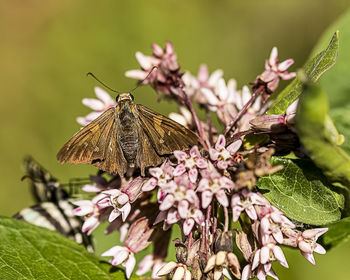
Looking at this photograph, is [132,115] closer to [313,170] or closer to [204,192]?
[204,192]

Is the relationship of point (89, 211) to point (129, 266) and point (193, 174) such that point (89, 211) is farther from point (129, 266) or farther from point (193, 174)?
point (193, 174)

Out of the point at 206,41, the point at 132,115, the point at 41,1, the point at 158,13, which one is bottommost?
the point at 132,115

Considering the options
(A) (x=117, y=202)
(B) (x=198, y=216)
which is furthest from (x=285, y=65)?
(A) (x=117, y=202)

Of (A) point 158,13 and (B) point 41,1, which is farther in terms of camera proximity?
(B) point 41,1

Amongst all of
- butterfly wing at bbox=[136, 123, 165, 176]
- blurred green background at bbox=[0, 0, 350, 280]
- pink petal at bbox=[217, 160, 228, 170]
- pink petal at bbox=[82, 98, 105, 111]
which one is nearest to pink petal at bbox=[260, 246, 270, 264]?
pink petal at bbox=[217, 160, 228, 170]

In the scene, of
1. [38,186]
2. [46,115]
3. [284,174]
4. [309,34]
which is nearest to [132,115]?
[284,174]

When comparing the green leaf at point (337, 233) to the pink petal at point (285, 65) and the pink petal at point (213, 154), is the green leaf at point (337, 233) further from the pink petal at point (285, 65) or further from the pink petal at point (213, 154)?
the pink petal at point (285, 65)
